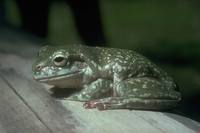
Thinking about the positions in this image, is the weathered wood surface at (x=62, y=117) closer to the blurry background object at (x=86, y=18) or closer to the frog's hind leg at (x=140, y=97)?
the frog's hind leg at (x=140, y=97)

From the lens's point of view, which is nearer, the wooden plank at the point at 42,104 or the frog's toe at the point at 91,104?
the wooden plank at the point at 42,104

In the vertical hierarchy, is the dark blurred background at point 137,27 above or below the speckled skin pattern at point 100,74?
below

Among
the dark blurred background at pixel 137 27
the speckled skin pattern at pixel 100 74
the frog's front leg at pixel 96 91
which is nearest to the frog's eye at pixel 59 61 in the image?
the speckled skin pattern at pixel 100 74

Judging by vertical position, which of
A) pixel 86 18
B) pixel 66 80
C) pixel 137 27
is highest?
pixel 66 80

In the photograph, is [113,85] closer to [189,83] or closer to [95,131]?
[95,131]

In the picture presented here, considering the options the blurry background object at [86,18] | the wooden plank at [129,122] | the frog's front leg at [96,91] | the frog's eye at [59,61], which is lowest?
the blurry background object at [86,18]

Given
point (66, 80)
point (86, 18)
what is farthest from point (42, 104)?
point (86, 18)

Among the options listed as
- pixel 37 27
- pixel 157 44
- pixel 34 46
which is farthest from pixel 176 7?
pixel 34 46

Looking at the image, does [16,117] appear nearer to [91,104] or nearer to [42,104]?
[42,104]
